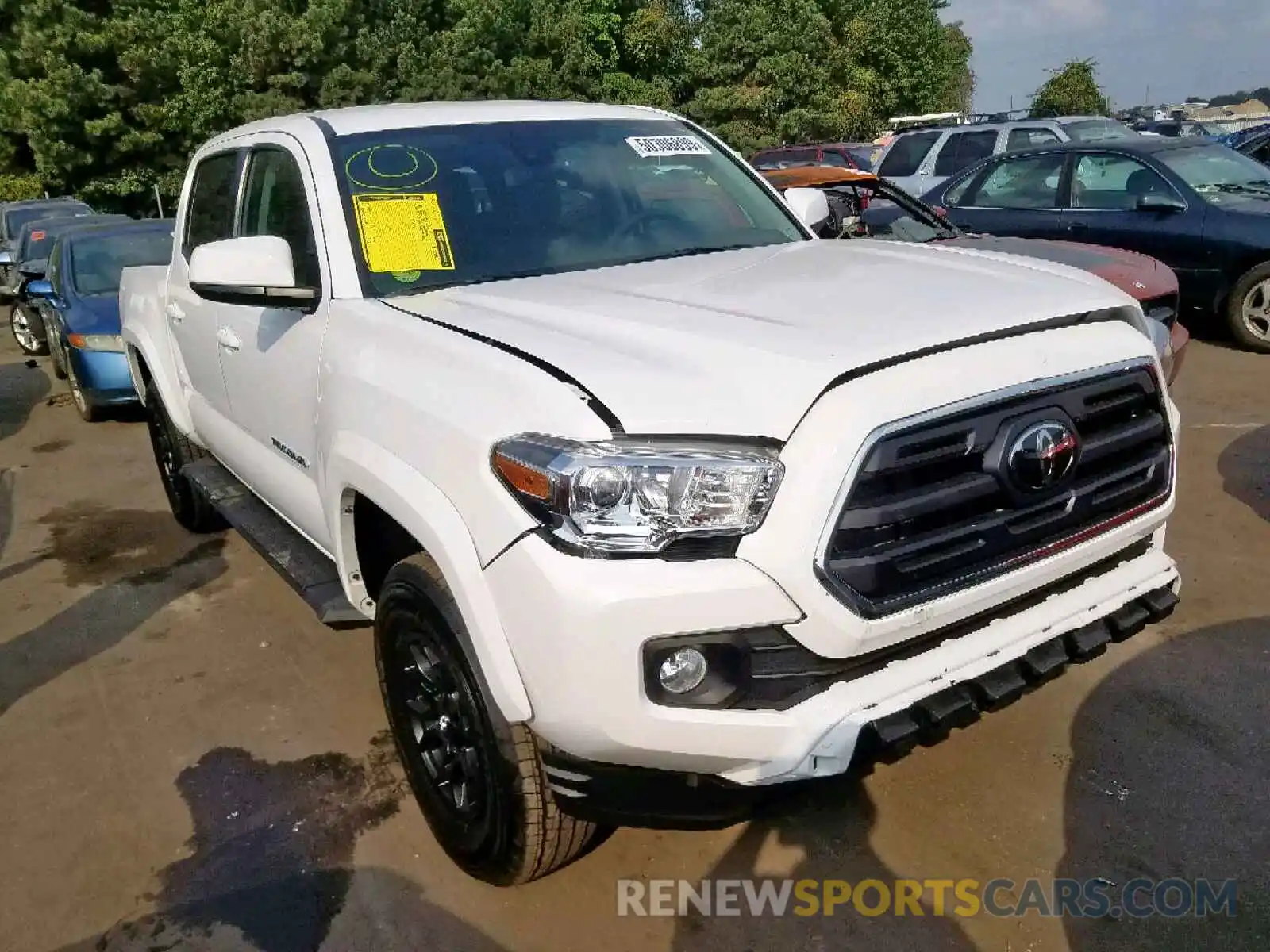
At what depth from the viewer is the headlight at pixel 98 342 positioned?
8.07 m

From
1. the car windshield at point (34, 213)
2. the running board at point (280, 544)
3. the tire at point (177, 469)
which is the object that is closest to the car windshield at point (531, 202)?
the running board at point (280, 544)

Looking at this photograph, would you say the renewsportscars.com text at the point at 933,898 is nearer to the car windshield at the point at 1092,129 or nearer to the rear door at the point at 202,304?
the rear door at the point at 202,304

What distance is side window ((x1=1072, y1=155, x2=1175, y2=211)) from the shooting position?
8273 mm

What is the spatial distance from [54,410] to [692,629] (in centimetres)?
880

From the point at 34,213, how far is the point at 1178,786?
18060 mm

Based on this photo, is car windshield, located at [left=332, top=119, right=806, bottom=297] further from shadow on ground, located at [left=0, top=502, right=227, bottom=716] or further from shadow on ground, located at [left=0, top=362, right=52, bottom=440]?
shadow on ground, located at [left=0, top=362, right=52, bottom=440]

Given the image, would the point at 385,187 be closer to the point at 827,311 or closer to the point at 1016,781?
the point at 827,311

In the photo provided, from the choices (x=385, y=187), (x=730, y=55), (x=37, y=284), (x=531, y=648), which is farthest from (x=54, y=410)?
(x=730, y=55)

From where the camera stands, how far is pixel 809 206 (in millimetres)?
4051

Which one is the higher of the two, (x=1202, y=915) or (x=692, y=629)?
(x=692, y=629)

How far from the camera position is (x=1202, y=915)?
251 centimetres

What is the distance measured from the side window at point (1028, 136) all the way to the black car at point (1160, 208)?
3.50 metres

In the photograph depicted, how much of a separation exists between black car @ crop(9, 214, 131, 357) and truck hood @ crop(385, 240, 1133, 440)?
8781 mm

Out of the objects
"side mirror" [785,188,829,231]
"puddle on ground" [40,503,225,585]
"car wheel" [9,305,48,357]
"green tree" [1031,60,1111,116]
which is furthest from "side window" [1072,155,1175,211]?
"green tree" [1031,60,1111,116]
